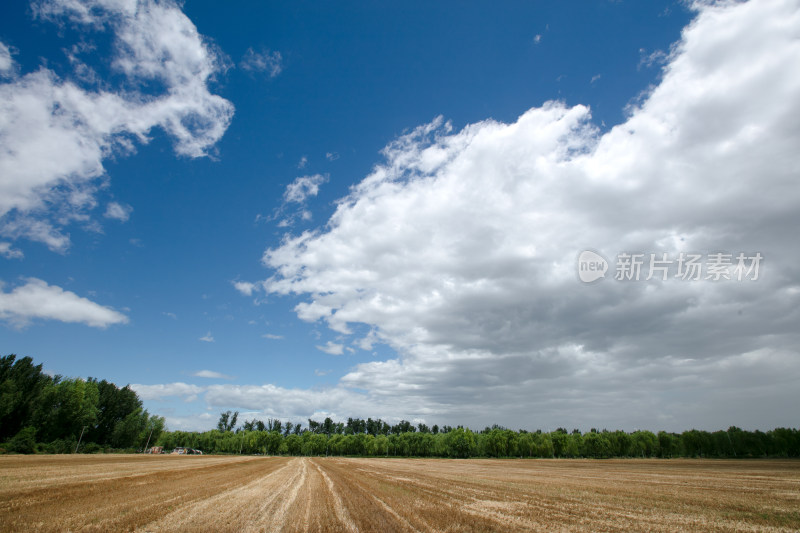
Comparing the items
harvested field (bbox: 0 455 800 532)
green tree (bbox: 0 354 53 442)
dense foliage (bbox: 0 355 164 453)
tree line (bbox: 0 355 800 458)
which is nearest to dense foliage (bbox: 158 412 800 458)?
tree line (bbox: 0 355 800 458)

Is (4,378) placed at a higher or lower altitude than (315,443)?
higher

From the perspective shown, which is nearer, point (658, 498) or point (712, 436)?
point (658, 498)

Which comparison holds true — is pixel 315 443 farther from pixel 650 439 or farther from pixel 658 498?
pixel 658 498

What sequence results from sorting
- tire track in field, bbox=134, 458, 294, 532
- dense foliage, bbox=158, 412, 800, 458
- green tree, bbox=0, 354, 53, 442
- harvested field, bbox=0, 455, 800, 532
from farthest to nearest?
dense foliage, bbox=158, 412, 800, 458 → green tree, bbox=0, 354, 53, 442 → harvested field, bbox=0, 455, 800, 532 → tire track in field, bbox=134, 458, 294, 532

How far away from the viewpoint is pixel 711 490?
27.8 metres

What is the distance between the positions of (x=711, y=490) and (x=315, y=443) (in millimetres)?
190038

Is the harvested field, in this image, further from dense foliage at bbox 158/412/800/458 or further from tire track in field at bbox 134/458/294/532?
dense foliage at bbox 158/412/800/458

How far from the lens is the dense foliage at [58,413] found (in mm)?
73500

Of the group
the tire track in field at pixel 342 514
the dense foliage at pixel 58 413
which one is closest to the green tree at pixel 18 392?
the dense foliage at pixel 58 413

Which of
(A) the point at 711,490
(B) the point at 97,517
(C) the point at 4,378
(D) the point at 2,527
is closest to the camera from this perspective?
(D) the point at 2,527

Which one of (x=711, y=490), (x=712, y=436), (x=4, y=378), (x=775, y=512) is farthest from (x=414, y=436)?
(x=775, y=512)

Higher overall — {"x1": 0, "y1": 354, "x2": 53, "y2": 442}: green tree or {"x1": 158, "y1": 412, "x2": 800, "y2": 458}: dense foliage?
{"x1": 0, "y1": 354, "x2": 53, "y2": 442}: green tree

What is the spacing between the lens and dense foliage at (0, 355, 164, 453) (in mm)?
73500

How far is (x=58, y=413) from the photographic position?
86250mm
